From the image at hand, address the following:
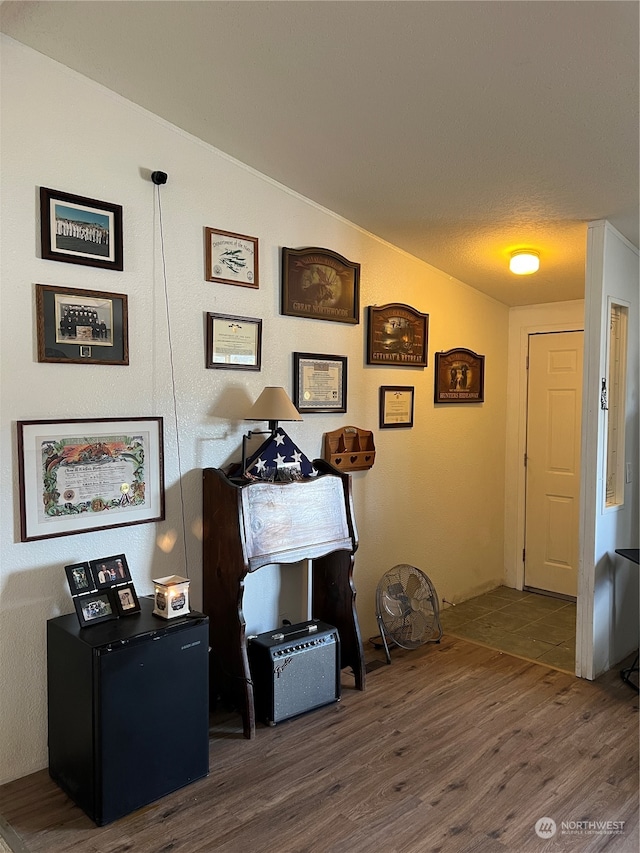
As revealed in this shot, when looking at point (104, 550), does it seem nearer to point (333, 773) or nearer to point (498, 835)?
point (333, 773)

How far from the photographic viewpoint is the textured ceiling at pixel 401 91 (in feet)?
6.32

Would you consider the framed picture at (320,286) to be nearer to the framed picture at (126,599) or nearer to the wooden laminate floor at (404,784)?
the framed picture at (126,599)

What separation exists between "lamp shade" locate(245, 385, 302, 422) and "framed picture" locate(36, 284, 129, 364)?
2.01 feet

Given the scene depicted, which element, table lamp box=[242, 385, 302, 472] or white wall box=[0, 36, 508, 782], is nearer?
white wall box=[0, 36, 508, 782]

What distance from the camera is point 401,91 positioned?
2268 mm

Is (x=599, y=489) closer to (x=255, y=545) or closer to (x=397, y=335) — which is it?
(x=397, y=335)

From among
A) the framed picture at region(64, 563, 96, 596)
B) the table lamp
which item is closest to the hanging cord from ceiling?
the table lamp

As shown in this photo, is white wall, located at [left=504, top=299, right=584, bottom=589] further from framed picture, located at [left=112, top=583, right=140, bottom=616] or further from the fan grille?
framed picture, located at [left=112, top=583, right=140, bottom=616]

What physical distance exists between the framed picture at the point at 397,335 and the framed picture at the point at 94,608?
1948mm

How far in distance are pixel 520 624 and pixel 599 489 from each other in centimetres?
124

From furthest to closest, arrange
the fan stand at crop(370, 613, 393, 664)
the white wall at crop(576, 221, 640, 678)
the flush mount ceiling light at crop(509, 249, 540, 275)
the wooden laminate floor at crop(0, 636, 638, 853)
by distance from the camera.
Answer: the flush mount ceiling light at crop(509, 249, 540, 275)
the fan stand at crop(370, 613, 393, 664)
the white wall at crop(576, 221, 640, 678)
the wooden laminate floor at crop(0, 636, 638, 853)

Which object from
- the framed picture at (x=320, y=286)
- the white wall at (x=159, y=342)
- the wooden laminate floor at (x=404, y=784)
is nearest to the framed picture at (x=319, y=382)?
the white wall at (x=159, y=342)

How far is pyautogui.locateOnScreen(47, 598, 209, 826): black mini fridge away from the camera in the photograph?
2.15 m

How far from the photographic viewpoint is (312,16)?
1.96m
